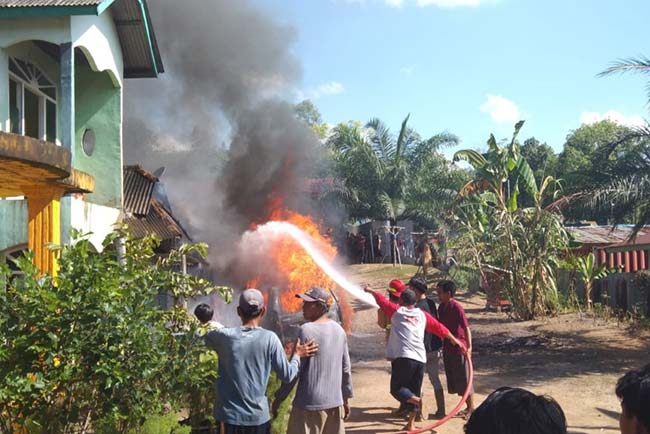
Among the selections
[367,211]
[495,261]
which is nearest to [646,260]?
[495,261]

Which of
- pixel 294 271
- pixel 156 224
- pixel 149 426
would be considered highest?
pixel 156 224

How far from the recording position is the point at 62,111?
8148mm

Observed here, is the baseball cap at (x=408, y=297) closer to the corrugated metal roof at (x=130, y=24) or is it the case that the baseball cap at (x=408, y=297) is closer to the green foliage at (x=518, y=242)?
the corrugated metal roof at (x=130, y=24)

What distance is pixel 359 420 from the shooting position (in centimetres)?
718

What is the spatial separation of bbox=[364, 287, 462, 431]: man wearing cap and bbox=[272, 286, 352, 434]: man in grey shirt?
174cm

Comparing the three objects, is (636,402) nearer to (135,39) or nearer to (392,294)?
(392,294)

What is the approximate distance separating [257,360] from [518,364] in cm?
781

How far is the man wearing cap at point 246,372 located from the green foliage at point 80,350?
0.60 meters

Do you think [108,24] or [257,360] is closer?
[257,360]

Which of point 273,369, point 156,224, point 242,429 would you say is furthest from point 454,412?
point 156,224

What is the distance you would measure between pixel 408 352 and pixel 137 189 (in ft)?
24.1

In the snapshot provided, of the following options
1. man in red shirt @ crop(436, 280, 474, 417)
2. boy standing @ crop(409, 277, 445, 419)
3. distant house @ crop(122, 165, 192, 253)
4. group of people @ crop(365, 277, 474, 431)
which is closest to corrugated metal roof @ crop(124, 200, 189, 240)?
distant house @ crop(122, 165, 192, 253)

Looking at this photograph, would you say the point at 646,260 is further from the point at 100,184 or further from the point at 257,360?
the point at 257,360

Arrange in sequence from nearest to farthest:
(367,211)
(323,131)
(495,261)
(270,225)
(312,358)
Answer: (312,358) → (495,261) → (270,225) → (367,211) → (323,131)
